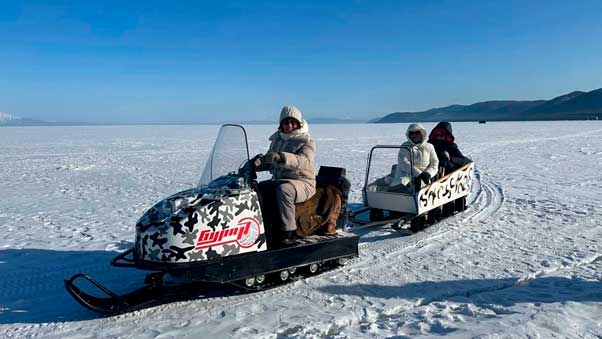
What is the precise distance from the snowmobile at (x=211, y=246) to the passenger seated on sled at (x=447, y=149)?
163 inches

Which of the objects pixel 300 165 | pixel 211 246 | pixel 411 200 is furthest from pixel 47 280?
pixel 411 200

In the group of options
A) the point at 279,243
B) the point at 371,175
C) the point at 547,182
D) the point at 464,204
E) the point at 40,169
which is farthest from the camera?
the point at 40,169

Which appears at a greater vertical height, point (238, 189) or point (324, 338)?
point (238, 189)

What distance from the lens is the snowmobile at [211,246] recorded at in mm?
4008

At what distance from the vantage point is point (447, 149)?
8.95 meters

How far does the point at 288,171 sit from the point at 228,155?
0.67 meters

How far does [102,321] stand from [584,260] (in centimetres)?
528

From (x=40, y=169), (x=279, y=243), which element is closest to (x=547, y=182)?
(x=279, y=243)

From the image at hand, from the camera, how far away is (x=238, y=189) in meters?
4.44

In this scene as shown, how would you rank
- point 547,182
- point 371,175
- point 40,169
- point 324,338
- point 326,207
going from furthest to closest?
point 40,169, point 371,175, point 547,182, point 326,207, point 324,338

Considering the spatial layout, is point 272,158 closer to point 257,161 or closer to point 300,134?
point 257,161

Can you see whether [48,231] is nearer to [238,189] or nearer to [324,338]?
[238,189]

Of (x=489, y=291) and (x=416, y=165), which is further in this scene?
(x=416, y=165)

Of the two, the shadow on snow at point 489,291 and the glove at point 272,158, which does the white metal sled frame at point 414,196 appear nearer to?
the shadow on snow at point 489,291
